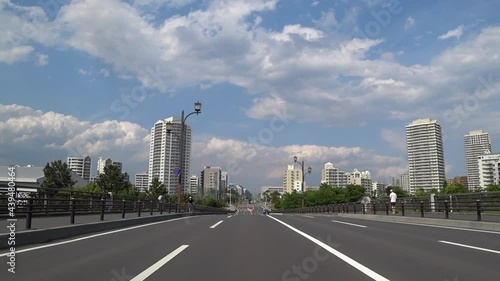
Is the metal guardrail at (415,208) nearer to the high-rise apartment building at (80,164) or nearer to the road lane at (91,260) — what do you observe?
the road lane at (91,260)

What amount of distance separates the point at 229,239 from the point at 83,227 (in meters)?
5.51

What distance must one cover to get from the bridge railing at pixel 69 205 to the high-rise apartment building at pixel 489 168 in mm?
109671

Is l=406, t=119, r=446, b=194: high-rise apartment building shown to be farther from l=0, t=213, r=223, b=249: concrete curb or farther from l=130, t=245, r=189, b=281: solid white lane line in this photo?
l=130, t=245, r=189, b=281: solid white lane line

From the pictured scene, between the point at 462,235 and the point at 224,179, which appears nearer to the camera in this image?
the point at 462,235

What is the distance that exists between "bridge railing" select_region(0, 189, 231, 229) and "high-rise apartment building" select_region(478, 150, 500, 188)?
4318 inches

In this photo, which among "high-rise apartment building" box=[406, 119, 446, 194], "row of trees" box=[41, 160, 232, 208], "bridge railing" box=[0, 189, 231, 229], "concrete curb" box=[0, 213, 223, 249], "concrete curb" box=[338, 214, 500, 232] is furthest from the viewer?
"high-rise apartment building" box=[406, 119, 446, 194]

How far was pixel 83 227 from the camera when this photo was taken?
13.9 meters

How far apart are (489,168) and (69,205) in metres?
133

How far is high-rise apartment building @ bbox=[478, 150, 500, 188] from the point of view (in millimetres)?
115600

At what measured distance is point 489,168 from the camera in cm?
11962

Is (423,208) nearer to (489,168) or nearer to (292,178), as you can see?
(489,168)

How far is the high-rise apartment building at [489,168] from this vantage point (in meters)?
116


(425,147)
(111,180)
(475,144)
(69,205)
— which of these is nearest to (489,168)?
(475,144)

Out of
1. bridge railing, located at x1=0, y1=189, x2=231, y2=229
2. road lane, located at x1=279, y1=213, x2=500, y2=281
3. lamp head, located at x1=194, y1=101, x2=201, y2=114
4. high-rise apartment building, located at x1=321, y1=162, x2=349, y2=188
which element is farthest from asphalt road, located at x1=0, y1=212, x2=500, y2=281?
high-rise apartment building, located at x1=321, y1=162, x2=349, y2=188
